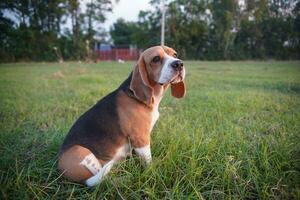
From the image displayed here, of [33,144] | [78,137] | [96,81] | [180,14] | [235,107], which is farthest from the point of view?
[96,81]

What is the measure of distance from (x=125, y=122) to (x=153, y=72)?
533mm

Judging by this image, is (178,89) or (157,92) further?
(178,89)

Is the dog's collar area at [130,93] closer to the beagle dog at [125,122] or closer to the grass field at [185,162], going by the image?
the beagle dog at [125,122]

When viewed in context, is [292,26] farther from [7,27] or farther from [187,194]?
[7,27]

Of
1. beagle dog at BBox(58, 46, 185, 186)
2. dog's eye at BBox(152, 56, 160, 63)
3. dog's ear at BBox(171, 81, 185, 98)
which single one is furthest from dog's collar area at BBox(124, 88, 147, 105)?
dog's ear at BBox(171, 81, 185, 98)

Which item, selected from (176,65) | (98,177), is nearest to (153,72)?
(176,65)

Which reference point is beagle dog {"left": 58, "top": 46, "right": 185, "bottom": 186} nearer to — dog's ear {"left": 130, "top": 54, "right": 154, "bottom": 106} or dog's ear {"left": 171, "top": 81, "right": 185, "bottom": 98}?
dog's ear {"left": 130, "top": 54, "right": 154, "bottom": 106}

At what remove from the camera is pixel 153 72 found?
294 centimetres

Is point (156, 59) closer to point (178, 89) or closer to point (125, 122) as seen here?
point (178, 89)

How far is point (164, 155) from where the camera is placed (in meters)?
3.05

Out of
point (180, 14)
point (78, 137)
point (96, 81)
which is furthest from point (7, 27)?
point (96, 81)

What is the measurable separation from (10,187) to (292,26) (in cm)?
306

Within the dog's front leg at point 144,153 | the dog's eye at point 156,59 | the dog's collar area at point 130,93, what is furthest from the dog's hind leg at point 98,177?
the dog's eye at point 156,59

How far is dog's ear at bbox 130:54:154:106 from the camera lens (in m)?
2.88
